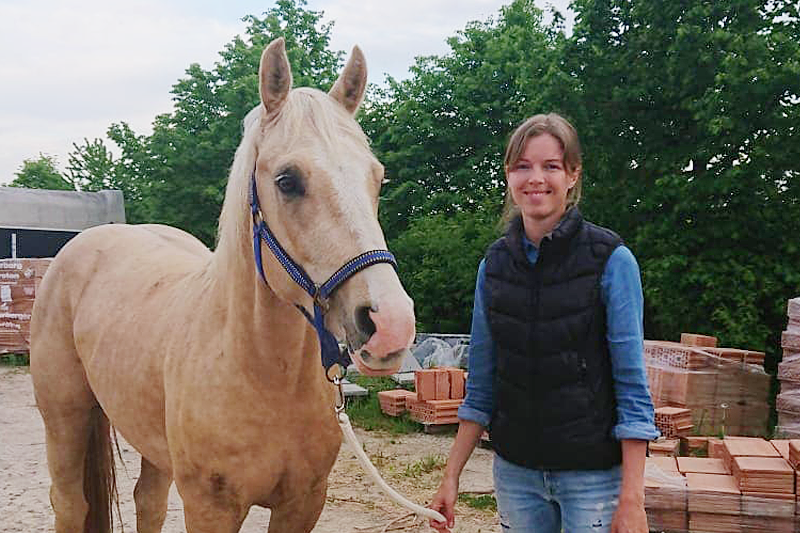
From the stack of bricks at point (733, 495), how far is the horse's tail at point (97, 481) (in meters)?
2.65

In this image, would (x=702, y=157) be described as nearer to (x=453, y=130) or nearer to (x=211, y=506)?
(x=211, y=506)

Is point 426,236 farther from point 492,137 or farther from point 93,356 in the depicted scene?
point 93,356

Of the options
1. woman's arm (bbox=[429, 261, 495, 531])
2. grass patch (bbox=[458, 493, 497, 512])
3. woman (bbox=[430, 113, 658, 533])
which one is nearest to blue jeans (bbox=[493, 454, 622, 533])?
woman (bbox=[430, 113, 658, 533])

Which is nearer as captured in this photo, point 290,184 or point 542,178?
point 290,184

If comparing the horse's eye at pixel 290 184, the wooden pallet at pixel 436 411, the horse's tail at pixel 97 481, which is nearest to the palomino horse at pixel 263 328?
the horse's eye at pixel 290 184

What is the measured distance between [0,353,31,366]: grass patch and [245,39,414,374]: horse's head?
37.9 ft

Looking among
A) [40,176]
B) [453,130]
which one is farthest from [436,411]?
[40,176]

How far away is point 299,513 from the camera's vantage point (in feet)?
7.21

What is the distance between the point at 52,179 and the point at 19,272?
26864 mm

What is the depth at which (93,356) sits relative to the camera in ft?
9.17

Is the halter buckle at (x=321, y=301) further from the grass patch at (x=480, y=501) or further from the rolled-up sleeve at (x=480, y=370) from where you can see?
the grass patch at (x=480, y=501)

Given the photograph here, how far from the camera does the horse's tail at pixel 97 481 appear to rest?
3.19m

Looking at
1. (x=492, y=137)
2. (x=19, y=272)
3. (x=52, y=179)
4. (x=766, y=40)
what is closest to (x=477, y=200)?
(x=492, y=137)

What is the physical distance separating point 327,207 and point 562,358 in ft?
2.37
